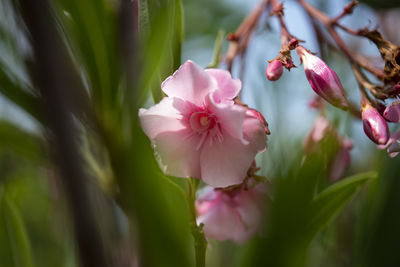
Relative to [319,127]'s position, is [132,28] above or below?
above

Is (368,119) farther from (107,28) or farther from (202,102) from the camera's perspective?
(107,28)

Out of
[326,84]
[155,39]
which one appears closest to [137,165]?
[155,39]

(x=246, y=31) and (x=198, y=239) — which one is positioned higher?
(x=246, y=31)

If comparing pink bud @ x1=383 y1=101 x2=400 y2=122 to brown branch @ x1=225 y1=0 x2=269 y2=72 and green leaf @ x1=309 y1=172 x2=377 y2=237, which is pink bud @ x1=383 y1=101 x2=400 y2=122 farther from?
brown branch @ x1=225 y1=0 x2=269 y2=72

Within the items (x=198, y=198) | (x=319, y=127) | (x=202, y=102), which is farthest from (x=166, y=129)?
(x=319, y=127)

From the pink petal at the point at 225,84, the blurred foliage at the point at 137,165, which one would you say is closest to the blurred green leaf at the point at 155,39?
the blurred foliage at the point at 137,165

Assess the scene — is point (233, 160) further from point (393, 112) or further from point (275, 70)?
point (393, 112)

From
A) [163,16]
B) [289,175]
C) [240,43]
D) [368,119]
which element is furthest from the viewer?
[240,43]
